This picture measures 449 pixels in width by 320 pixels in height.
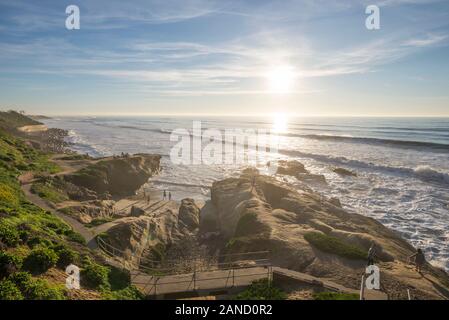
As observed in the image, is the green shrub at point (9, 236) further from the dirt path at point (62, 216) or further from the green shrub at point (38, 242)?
the dirt path at point (62, 216)

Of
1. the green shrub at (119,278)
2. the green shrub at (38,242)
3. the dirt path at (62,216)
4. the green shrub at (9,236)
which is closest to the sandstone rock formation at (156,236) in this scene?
the dirt path at (62,216)

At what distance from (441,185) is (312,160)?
30.4m

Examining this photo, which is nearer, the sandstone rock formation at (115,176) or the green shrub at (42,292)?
the green shrub at (42,292)

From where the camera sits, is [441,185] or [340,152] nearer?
[441,185]

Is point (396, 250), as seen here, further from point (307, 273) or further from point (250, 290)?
point (250, 290)

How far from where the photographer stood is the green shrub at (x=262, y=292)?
1478 cm

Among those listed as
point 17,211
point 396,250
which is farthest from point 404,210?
point 17,211

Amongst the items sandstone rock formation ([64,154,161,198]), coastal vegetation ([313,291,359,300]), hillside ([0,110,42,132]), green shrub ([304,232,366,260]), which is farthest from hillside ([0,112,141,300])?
hillside ([0,110,42,132])

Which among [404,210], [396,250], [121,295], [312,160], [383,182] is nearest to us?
[121,295]

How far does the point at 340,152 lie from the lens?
8531 cm

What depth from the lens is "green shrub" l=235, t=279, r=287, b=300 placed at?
48.5ft

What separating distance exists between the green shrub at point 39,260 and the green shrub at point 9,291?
2190mm

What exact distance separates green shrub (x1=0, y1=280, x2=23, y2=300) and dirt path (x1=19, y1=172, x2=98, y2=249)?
8044mm

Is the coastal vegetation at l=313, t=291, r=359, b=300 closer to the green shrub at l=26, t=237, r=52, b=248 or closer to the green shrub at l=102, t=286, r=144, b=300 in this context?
the green shrub at l=102, t=286, r=144, b=300
